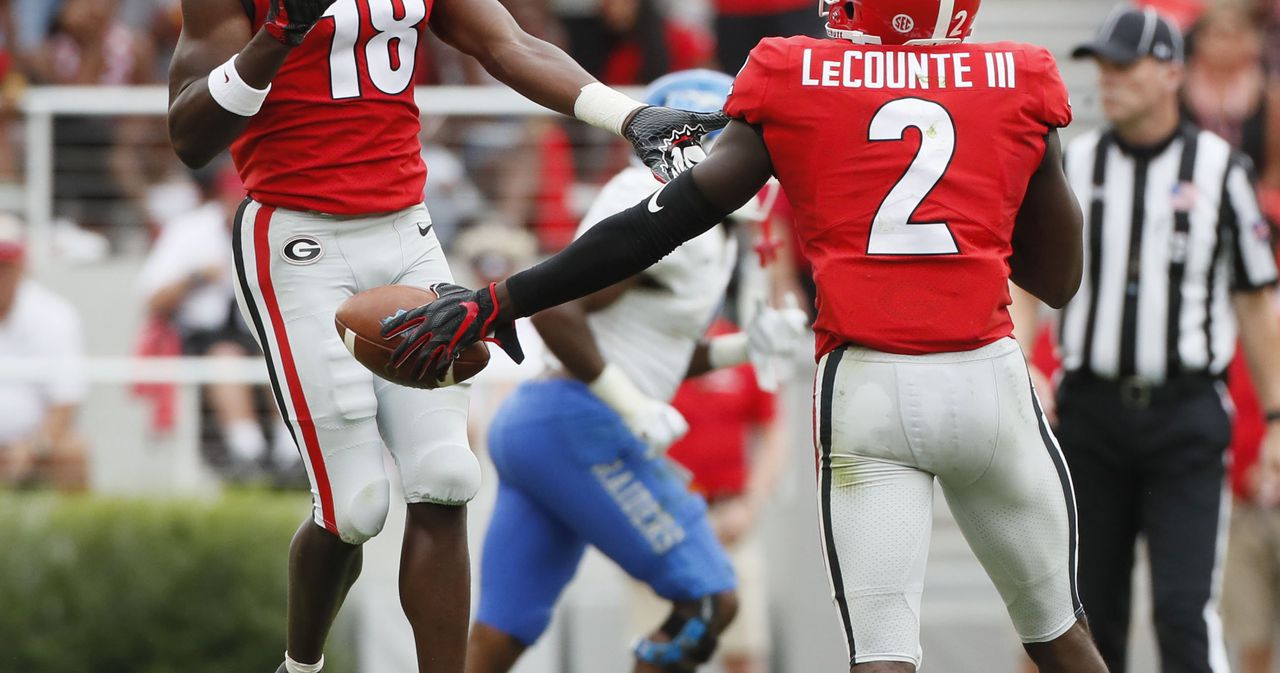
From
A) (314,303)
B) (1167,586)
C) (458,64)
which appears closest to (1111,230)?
(1167,586)

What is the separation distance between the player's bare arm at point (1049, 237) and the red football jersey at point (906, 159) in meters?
0.11

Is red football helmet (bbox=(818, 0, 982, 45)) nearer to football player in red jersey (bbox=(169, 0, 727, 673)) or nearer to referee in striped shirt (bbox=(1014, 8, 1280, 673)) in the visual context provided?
football player in red jersey (bbox=(169, 0, 727, 673))

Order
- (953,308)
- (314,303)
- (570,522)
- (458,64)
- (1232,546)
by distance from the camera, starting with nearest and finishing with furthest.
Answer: (953,308) < (314,303) < (570,522) < (1232,546) < (458,64)

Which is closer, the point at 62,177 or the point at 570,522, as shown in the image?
the point at 570,522

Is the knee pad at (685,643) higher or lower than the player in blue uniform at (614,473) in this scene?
lower

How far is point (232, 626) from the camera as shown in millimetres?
7379

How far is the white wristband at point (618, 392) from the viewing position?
201 inches

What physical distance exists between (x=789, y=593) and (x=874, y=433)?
4872mm

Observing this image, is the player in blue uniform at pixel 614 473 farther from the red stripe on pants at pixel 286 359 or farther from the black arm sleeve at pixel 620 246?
the black arm sleeve at pixel 620 246

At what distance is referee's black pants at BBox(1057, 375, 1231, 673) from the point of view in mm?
5551

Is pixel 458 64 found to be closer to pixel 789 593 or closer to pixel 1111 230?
pixel 789 593

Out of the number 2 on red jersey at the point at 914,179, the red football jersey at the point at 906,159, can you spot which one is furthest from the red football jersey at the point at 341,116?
the number 2 on red jersey at the point at 914,179

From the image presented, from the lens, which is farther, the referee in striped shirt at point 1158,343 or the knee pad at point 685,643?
the referee in striped shirt at point 1158,343

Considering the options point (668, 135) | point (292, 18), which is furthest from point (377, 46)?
point (668, 135)
